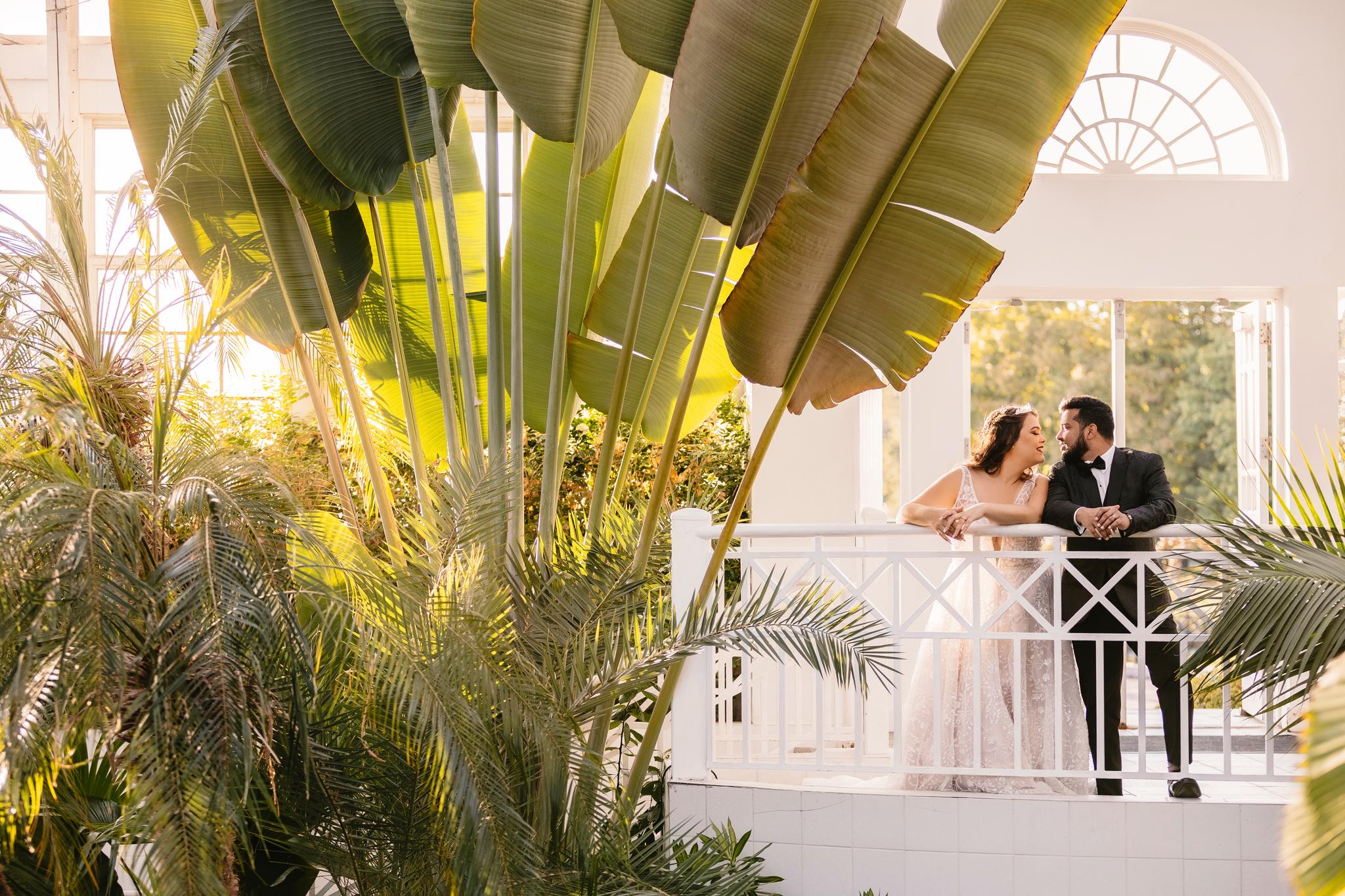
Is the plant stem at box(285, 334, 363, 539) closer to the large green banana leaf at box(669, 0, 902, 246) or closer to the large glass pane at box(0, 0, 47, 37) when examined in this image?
the large green banana leaf at box(669, 0, 902, 246)

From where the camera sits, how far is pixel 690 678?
3.93 metres

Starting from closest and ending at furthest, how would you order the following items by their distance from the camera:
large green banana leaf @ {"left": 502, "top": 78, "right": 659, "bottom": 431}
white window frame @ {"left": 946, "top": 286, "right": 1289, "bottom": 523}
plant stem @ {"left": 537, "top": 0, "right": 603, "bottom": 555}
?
plant stem @ {"left": 537, "top": 0, "right": 603, "bottom": 555} → large green banana leaf @ {"left": 502, "top": 78, "right": 659, "bottom": 431} → white window frame @ {"left": 946, "top": 286, "right": 1289, "bottom": 523}

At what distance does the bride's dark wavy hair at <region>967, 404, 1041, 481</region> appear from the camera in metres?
4.40

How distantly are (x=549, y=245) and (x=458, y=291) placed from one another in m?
0.91

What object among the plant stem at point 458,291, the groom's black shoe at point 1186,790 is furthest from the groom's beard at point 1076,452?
the plant stem at point 458,291


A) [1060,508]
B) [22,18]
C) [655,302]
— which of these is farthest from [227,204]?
[22,18]

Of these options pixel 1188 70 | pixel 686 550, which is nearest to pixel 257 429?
pixel 686 550

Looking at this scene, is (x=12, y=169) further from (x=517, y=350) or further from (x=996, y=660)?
(x=996, y=660)

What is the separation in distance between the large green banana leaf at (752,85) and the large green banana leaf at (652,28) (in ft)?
0.41

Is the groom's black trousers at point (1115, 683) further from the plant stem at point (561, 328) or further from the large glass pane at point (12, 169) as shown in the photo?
the large glass pane at point (12, 169)

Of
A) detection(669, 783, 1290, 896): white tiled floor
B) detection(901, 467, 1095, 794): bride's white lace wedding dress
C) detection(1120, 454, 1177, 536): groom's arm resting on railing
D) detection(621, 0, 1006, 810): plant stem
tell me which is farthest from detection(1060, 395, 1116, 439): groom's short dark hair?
detection(669, 783, 1290, 896): white tiled floor

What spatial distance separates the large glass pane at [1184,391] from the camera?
615 cm

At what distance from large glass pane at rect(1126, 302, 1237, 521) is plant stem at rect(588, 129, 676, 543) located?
11.7 feet

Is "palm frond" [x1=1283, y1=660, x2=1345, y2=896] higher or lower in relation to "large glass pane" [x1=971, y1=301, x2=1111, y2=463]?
lower
